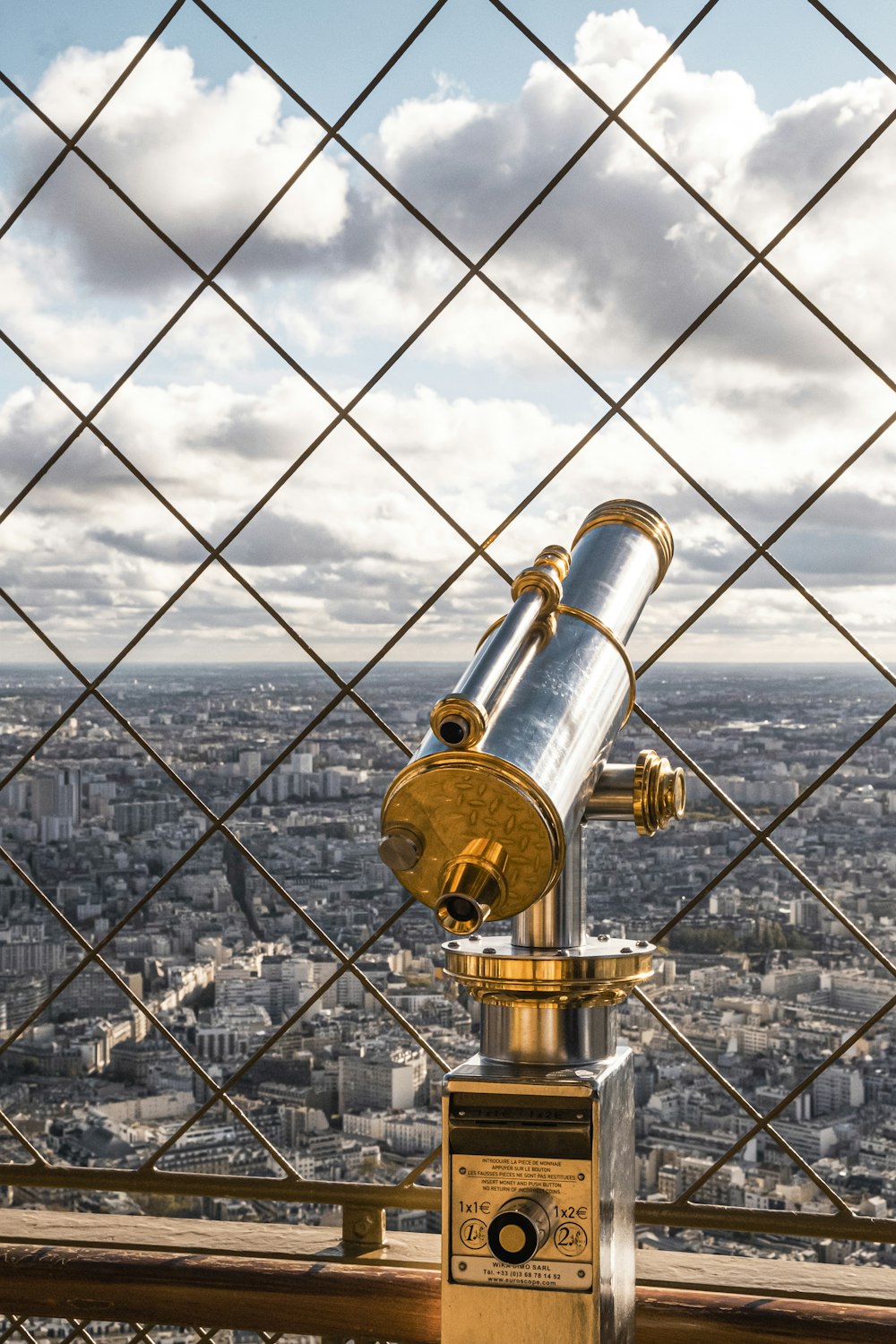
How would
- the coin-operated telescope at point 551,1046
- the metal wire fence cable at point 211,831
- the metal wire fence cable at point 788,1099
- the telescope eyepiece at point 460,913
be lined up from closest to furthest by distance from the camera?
the telescope eyepiece at point 460,913 → the coin-operated telescope at point 551,1046 → the metal wire fence cable at point 788,1099 → the metal wire fence cable at point 211,831

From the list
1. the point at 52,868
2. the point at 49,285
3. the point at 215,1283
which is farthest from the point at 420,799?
the point at 49,285

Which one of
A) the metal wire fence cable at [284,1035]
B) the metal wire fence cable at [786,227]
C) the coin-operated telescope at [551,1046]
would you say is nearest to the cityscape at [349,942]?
the metal wire fence cable at [284,1035]

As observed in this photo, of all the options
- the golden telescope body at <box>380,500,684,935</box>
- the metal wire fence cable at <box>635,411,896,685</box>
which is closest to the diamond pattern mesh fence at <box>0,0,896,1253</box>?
the metal wire fence cable at <box>635,411,896,685</box>

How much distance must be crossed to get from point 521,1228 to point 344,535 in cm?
105

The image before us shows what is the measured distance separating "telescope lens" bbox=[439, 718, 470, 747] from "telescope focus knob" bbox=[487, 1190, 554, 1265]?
0.44 m

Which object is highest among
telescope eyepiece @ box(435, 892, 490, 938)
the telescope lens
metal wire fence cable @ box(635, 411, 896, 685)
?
metal wire fence cable @ box(635, 411, 896, 685)

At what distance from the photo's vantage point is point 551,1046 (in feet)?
3.81

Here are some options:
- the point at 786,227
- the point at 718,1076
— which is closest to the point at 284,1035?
the point at 718,1076

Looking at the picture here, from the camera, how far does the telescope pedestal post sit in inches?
43.7

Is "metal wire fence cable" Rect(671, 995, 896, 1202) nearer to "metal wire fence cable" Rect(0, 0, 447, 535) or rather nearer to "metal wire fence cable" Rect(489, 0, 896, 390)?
"metal wire fence cable" Rect(489, 0, 896, 390)

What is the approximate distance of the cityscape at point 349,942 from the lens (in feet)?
5.55

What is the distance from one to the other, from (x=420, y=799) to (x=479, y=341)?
3.34 ft

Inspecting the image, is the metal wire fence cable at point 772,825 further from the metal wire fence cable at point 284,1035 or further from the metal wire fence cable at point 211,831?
the metal wire fence cable at point 211,831

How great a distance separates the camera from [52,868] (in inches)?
76.9
